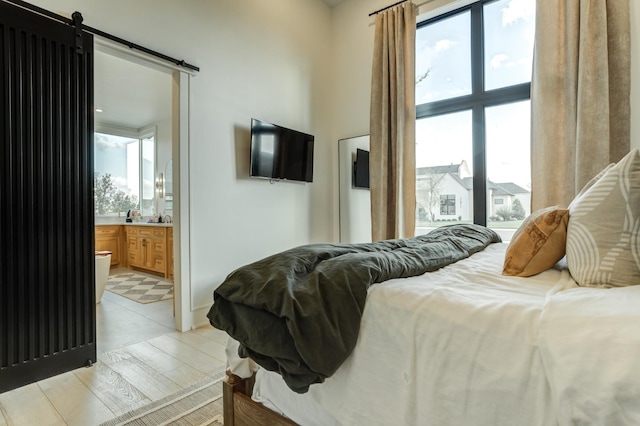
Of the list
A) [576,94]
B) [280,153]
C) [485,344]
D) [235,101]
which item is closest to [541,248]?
[485,344]

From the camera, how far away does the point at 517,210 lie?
315cm

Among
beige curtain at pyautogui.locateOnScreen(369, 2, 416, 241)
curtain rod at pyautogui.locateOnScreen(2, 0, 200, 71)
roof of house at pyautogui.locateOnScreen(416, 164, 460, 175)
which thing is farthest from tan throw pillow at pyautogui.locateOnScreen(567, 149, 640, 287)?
curtain rod at pyautogui.locateOnScreen(2, 0, 200, 71)

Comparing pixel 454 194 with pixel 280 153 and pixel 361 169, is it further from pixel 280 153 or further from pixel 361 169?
pixel 280 153

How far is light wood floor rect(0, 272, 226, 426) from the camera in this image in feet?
5.22

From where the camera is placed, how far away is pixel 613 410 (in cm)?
59

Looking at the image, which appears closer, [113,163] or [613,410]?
[613,410]

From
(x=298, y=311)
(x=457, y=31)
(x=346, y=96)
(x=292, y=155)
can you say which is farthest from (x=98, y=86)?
(x=298, y=311)

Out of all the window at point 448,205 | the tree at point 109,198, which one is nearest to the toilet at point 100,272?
the tree at point 109,198

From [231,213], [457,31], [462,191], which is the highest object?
[457,31]

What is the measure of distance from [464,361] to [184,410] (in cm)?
143

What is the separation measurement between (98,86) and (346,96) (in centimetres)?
333

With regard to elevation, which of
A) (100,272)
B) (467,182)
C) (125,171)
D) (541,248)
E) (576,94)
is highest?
(576,94)

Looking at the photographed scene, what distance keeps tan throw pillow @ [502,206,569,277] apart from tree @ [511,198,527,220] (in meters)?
2.11

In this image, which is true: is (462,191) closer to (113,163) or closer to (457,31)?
(457,31)
